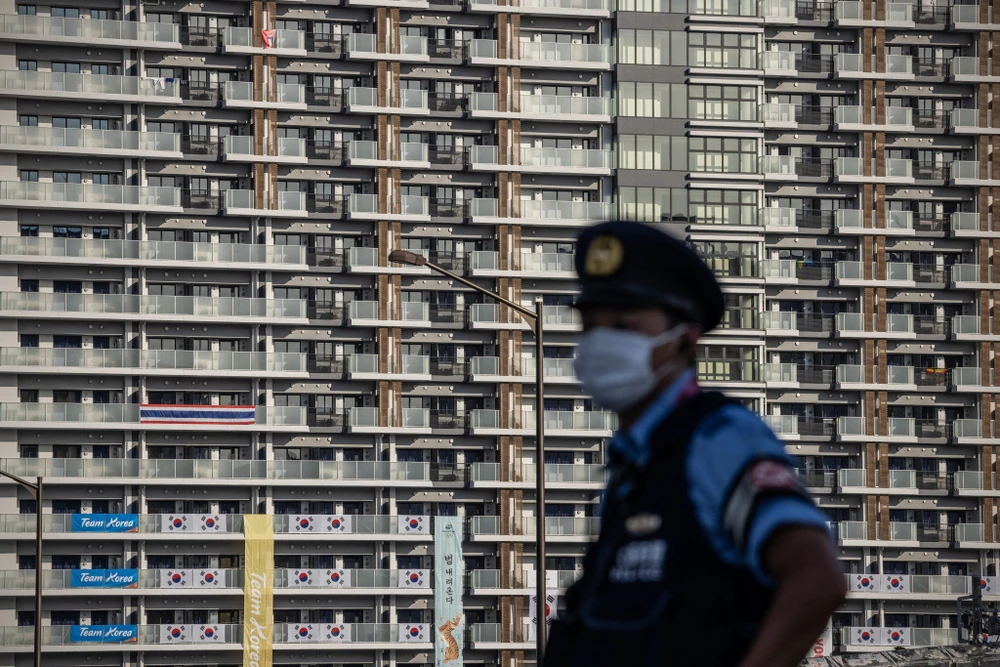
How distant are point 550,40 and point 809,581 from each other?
79.2 metres

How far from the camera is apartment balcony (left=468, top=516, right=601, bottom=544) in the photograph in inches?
2931

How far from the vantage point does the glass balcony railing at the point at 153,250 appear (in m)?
72.8

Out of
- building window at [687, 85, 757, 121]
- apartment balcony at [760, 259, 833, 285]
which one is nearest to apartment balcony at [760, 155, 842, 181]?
building window at [687, 85, 757, 121]

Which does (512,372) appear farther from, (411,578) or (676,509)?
(676,509)

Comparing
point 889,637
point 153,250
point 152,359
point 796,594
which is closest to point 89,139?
point 153,250

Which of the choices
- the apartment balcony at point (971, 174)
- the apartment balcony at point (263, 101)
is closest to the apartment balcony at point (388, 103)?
the apartment balcony at point (263, 101)

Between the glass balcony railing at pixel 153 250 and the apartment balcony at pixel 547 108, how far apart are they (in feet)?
34.2

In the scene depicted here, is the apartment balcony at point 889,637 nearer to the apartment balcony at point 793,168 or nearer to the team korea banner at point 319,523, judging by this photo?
the apartment balcony at point 793,168

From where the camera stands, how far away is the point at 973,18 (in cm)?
8344

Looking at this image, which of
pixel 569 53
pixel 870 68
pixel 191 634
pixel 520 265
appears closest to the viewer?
pixel 191 634

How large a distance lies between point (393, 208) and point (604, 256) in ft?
243

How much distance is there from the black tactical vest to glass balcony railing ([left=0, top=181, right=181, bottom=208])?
72.6 m

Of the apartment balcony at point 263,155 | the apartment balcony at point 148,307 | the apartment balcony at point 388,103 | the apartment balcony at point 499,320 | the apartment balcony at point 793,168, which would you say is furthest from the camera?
the apartment balcony at point 793,168

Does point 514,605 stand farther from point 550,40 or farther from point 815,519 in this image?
point 815,519
